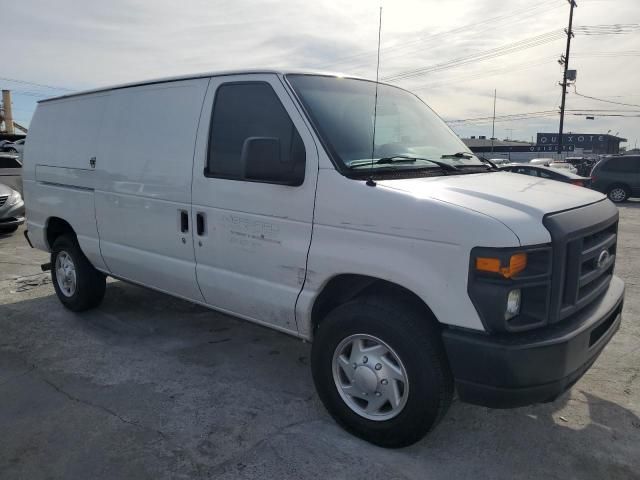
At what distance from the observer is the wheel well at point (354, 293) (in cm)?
294

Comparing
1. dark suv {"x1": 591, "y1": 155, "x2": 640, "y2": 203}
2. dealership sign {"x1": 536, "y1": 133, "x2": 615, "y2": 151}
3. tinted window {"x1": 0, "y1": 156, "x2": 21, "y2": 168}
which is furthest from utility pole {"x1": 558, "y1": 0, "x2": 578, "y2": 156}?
dealership sign {"x1": 536, "y1": 133, "x2": 615, "y2": 151}

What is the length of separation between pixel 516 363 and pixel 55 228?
4.94 metres

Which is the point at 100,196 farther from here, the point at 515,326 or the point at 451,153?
the point at 515,326

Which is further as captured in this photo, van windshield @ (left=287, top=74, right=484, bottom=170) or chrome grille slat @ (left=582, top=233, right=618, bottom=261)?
van windshield @ (left=287, top=74, right=484, bottom=170)

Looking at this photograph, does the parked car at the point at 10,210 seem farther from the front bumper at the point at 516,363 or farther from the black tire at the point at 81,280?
the front bumper at the point at 516,363

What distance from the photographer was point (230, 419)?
3.39 meters

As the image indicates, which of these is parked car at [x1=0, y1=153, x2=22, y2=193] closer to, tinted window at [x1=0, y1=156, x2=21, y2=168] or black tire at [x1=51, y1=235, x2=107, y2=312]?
tinted window at [x1=0, y1=156, x2=21, y2=168]

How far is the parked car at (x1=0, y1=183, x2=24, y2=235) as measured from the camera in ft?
32.4

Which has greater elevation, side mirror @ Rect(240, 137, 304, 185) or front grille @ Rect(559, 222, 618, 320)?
side mirror @ Rect(240, 137, 304, 185)

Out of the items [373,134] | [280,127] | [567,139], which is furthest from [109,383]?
[567,139]

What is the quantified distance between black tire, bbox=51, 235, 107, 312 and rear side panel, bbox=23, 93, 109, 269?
218mm

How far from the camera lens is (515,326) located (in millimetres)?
2543

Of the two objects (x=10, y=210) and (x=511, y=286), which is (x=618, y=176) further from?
(x=511, y=286)

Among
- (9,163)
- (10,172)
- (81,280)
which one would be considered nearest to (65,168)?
(81,280)
